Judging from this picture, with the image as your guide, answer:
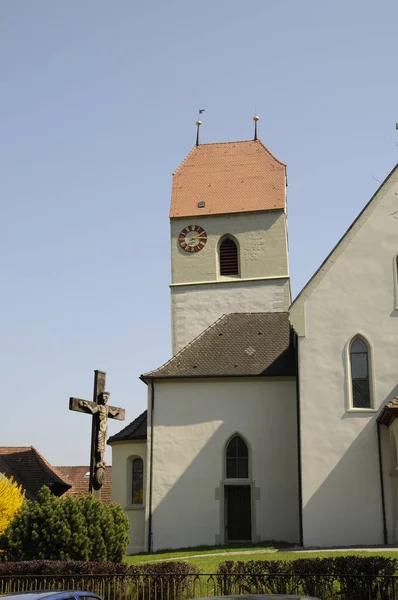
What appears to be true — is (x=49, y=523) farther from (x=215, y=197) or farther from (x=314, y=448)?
(x=215, y=197)

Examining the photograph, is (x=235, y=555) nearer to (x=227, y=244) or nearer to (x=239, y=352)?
(x=239, y=352)

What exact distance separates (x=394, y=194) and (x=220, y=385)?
8.84m

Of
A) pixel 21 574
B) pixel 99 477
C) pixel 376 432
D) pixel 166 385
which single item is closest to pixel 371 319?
pixel 376 432

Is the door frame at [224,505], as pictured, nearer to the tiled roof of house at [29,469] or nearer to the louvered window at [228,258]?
the tiled roof of house at [29,469]

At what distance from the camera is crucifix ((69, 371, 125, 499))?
687 inches

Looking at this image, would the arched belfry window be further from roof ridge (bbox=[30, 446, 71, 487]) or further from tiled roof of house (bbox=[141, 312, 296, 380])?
roof ridge (bbox=[30, 446, 71, 487])

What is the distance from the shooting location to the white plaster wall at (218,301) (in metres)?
39.8

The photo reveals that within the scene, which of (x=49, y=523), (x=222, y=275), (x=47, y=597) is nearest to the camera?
(x=47, y=597)

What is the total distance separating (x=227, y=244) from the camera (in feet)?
137

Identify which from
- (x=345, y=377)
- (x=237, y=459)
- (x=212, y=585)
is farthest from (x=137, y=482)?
(x=212, y=585)

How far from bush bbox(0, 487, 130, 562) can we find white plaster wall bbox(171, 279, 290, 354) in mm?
22373

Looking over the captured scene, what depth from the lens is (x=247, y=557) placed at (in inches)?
808

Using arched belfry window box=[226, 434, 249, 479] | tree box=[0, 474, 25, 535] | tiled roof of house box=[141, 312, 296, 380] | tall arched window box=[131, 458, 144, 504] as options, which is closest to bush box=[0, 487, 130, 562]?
tree box=[0, 474, 25, 535]

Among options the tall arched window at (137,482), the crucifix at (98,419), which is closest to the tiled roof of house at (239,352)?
the tall arched window at (137,482)
